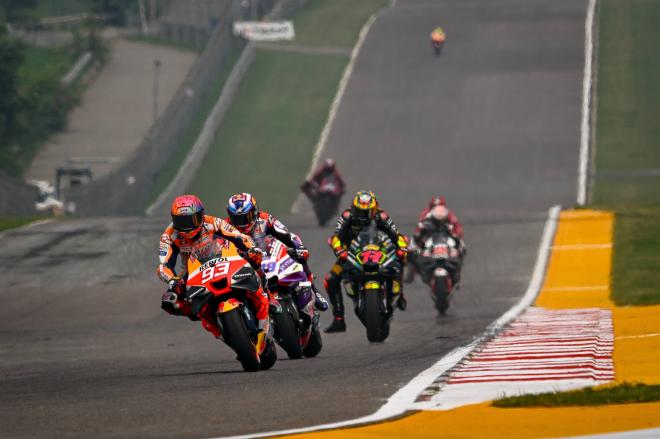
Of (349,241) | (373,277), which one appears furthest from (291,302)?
(349,241)

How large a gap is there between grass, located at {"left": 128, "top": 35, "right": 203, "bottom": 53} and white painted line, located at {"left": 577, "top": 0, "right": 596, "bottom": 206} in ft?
76.8

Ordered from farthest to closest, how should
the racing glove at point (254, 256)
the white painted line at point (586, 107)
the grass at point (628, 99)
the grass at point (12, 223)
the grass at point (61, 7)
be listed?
the grass at point (61, 7)
the grass at point (628, 99)
the white painted line at point (586, 107)
the grass at point (12, 223)
the racing glove at point (254, 256)

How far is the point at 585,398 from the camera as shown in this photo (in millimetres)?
9359

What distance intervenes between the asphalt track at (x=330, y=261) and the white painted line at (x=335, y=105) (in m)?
0.38

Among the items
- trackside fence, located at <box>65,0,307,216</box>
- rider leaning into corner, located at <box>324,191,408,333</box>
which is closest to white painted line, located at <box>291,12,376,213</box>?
trackside fence, located at <box>65,0,307,216</box>

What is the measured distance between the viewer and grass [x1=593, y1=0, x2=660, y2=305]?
82.0 feet

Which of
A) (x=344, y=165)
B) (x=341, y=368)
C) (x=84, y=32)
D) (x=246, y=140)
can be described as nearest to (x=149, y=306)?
(x=341, y=368)

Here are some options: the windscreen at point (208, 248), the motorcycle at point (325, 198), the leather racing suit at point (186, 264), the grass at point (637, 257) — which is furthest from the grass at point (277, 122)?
the windscreen at point (208, 248)

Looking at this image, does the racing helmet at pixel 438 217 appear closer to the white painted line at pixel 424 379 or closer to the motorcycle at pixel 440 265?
the motorcycle at pixel 440 265

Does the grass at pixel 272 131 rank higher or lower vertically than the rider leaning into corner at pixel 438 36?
lower

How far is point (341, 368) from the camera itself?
12984 millimetres

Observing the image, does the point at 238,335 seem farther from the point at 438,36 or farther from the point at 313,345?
the point at 438,36

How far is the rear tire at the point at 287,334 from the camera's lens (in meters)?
13.9

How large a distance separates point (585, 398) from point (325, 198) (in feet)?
77.0
